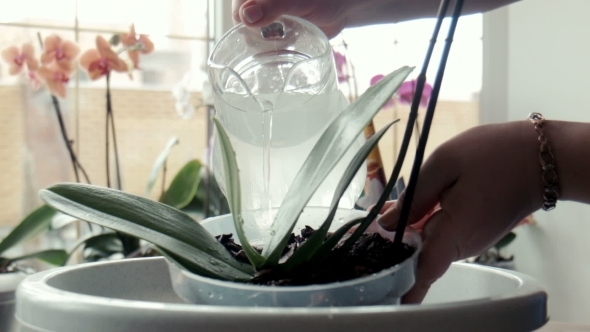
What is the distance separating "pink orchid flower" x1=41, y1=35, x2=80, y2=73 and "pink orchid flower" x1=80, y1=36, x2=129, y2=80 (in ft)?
0.05

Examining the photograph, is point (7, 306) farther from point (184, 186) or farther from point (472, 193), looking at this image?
point (472, 193)

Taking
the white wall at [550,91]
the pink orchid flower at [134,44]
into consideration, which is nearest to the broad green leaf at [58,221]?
the pink orchid flower at [134,44]

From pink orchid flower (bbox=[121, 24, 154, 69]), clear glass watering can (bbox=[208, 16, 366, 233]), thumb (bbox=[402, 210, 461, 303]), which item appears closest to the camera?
thumb (bbox=[402, 210, 461, 303])

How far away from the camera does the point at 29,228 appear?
893 millimetres

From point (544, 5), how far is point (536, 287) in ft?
3.34

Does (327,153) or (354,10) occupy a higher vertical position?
(354,10)

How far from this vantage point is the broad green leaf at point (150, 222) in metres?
0.31

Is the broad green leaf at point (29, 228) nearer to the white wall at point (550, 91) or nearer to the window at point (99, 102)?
the window at point (99, 102)

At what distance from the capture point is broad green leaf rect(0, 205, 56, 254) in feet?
2.85

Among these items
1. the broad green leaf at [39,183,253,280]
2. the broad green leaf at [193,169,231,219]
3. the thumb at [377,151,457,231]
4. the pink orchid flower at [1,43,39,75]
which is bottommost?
the broad green leaf at [193,169,231,219]

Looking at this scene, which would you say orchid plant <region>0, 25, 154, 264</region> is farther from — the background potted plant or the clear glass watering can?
the clear glass watering can

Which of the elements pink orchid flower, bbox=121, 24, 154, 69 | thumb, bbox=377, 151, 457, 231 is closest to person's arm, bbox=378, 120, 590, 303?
thumb, bbox=377, 151, 457, 231

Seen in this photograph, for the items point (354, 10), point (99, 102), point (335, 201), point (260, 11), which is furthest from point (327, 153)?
point (99, 102)

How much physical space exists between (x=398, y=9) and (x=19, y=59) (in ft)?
2.00
